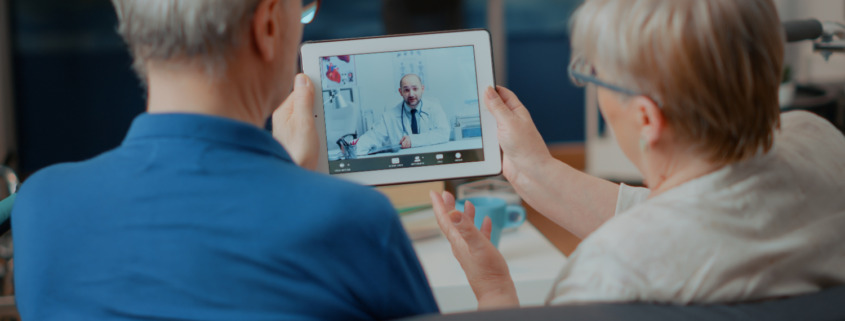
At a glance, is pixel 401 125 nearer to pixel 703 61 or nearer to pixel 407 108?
pixel 407 108

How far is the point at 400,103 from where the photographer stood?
1.17 meters

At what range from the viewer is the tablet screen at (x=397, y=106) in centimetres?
117

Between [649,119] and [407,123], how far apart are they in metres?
0.47

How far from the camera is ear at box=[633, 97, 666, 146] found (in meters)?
0.79

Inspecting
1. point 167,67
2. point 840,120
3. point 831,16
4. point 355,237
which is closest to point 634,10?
point 355,237

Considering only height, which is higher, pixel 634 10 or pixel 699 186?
pixel 634 10

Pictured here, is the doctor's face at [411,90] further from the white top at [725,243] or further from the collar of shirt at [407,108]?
the white top at [725,243]

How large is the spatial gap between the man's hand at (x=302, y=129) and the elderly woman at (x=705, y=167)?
0.46 meters

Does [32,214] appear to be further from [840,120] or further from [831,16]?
[831,16]

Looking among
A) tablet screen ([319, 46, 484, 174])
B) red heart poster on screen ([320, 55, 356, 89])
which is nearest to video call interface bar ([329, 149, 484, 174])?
tablet screen ([319, 46, 484, 174])

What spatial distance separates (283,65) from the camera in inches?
33.4

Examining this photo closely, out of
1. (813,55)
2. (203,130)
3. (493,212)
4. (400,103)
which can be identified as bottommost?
(813,55)

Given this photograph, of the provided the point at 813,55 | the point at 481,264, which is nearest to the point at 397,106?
the point at 481,264

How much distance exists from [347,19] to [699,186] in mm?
3927
